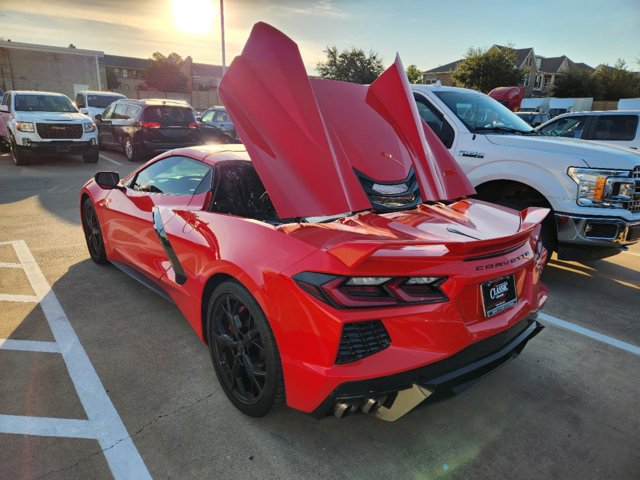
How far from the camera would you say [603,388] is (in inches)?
113

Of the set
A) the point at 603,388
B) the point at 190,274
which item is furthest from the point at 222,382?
the point at 603,388

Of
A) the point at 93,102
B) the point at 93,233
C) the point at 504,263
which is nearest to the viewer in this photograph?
the point at 504,263

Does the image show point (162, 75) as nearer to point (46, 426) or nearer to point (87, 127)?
point (87, 127)

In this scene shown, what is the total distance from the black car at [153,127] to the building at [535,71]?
4720 cm

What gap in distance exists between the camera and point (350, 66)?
4241 centimetres

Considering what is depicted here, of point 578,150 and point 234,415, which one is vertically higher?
point 578,150

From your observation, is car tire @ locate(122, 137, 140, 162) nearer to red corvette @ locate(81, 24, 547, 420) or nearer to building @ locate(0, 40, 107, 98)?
red corvette @ locate(81, 24, 547, 420)

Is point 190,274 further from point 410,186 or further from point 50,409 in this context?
point 410,186

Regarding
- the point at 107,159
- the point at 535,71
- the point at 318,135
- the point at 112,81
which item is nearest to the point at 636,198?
the point at 318,135

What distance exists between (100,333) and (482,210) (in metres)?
2.96

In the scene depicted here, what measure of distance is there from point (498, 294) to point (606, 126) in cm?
879

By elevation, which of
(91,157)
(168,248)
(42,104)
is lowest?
(91,157)

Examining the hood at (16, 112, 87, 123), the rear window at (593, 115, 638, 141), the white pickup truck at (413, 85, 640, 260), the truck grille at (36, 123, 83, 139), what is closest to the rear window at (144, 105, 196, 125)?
the hood at (16, 112, 87, 123)

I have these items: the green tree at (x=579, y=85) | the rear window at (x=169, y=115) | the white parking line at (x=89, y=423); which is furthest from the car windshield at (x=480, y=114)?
the green tree at (x=579, y=85)
